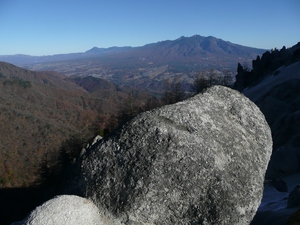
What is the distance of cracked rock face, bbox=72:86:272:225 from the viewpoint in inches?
243

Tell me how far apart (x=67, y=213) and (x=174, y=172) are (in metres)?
2.36

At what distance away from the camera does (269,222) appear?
26.2 ft

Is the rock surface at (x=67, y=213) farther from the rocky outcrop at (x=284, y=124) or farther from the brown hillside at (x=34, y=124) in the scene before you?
the brown hillside at (x=34, y=124)

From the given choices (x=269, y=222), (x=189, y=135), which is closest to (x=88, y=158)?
(x=189, y=135)

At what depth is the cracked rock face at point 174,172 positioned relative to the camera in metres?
6.18

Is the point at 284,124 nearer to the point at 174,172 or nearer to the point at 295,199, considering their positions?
the point at 295,199

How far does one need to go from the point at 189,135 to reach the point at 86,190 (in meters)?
2.65

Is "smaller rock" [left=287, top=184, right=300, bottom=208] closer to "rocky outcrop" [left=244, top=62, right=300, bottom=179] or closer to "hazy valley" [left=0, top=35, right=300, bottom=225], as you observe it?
"hazy valley" [left=0, top=35, right=300, bottom=225]

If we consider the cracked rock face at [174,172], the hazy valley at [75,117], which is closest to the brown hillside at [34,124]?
the hazy valley at [75,117]

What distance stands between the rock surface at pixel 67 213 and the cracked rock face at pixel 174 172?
22cm

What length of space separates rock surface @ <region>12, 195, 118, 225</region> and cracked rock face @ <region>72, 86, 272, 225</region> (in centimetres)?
22

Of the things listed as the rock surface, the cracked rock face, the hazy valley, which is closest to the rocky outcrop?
the hazy valley

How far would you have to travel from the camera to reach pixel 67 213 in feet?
19.1

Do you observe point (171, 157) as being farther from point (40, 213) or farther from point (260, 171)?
point (40, 213)
